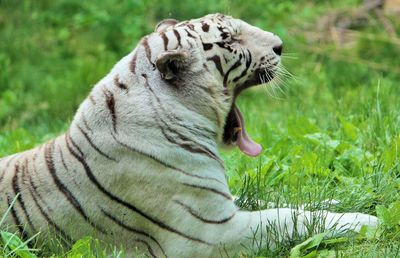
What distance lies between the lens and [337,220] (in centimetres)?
428

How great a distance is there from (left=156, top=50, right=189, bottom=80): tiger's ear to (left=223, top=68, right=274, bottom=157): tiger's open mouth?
0.43 meters

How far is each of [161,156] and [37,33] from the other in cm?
750

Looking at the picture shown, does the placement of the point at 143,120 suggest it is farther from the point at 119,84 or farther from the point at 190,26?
the point at 190,26

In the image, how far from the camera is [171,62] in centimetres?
428

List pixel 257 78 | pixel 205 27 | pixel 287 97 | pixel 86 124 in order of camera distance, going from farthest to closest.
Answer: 1. pixel 287 97
2. pixel 257 78
3. pixel 205 27
4. pixel 86 124

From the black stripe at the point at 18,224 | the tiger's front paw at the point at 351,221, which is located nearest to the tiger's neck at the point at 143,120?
the black stripe at the point at 18,224

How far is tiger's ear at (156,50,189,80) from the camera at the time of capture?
4230 mm

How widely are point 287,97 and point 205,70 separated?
4.06m

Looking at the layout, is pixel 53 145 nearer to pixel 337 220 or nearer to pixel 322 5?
pixel 337 220

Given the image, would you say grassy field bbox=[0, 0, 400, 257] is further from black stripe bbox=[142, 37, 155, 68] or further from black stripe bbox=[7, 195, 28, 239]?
black stripe bbox=[142, 37, 155, 68]

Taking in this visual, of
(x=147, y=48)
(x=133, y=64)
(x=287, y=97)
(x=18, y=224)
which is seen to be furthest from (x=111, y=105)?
(x=287, y=97)

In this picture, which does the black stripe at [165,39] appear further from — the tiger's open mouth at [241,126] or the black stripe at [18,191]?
the black stripe at [18,191]

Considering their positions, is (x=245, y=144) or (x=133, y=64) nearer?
(x=133, y=64)

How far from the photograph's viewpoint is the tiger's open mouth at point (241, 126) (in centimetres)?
462
